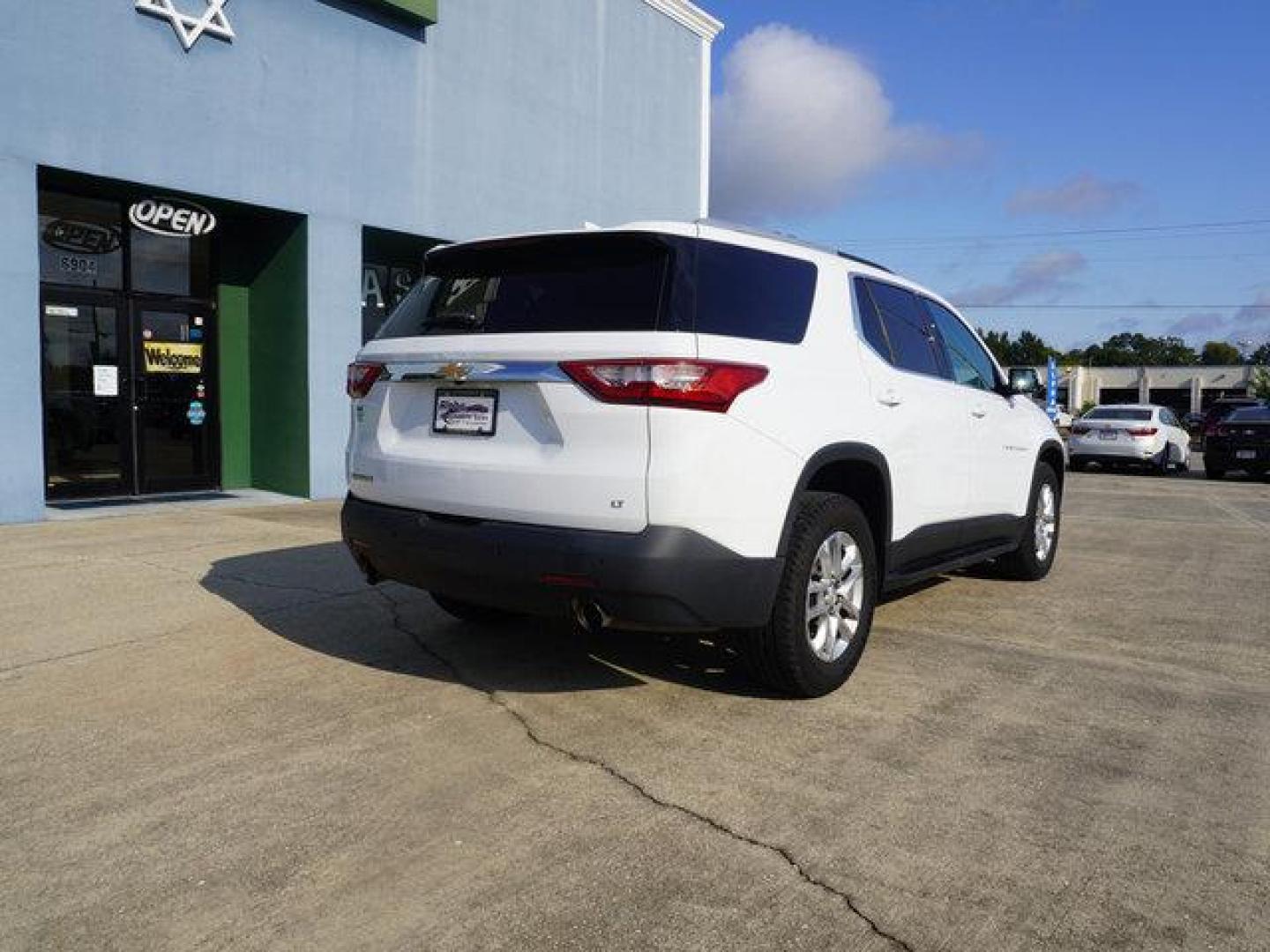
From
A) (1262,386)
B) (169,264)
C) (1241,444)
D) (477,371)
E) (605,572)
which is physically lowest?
(605,572)

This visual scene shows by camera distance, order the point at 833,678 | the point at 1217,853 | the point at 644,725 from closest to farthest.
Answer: the point at 1217,853 < the point at 644,725 < the point at 833,678

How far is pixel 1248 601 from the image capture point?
648 centimetres

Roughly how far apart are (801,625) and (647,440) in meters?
1.05

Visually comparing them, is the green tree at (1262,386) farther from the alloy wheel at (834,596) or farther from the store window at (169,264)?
the alloy wheel at (834,596)

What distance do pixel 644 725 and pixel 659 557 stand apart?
2.67 feet

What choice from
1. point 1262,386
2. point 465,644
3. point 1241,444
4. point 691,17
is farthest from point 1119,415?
point 1262,386

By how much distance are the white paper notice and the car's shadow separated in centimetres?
489

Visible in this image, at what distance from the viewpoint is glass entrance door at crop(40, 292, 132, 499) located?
388 inches

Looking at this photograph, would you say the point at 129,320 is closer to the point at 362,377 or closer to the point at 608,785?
the point at 362,377

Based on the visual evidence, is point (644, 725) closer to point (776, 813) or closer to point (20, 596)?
point (776, 813)

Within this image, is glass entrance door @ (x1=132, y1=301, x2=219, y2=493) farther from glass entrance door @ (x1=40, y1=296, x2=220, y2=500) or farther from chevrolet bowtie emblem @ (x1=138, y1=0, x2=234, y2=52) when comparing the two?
chevrolet bowtie emblem @ (x1=138, y1=0, x2=234, y2=52)

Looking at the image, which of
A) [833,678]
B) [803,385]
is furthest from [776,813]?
[803,385]

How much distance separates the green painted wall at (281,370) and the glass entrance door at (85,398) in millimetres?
1581

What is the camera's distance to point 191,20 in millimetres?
9641
